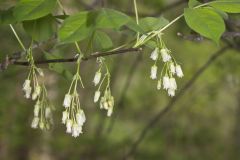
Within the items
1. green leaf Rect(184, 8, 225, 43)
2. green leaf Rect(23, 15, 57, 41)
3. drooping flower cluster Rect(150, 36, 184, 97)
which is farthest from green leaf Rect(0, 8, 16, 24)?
green leaf Rect(184, 8, 225, 43)

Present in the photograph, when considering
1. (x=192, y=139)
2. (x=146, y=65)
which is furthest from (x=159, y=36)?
(x=146, y=65)

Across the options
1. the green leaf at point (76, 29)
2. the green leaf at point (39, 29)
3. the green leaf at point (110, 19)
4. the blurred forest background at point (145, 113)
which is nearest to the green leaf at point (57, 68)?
the green leaf at point (39, 29)

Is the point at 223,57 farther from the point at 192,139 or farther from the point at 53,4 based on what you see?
the point at 53,4

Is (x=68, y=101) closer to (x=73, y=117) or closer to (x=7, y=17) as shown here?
(x=73, y=117)

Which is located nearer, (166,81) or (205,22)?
(205,22)

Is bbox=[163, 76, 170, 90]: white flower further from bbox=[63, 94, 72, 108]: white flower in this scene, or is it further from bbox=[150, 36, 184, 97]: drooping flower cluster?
bbox=[63, 94, 72, 108]: white flower

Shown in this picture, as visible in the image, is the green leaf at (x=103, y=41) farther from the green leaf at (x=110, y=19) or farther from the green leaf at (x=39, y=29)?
the green leaf at (x=110, y=19)

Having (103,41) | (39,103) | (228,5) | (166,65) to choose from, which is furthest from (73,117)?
(228,5)
